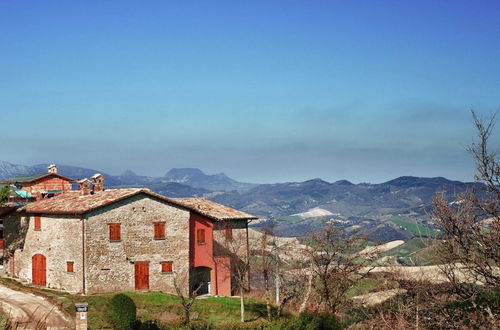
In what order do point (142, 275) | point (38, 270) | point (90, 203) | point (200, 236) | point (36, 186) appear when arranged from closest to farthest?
point (90, 203) → point (142, 275) → point (38, 270) → point (200, 236) → point (36, 186)

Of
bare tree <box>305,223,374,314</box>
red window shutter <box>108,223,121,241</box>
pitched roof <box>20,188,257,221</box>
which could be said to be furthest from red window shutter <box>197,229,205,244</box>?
bare tree <box>305,223,374,314</box>

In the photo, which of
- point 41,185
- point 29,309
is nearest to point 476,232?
point 29,309

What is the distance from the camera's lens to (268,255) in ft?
178

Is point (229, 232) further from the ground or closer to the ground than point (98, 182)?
closer to the ground

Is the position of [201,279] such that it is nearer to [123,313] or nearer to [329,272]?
[329,272]

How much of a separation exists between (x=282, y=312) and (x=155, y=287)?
1007 centimetres

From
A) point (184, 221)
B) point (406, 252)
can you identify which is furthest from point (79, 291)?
point (406, 252)

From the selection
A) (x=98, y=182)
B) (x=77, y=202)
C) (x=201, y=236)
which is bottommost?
(x=201, y=236)

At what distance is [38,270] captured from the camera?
159ft

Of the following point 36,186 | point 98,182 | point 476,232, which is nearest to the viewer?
point 476,232

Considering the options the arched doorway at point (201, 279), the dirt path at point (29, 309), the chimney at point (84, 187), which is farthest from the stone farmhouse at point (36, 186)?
the arched doorway at point (201, 279)

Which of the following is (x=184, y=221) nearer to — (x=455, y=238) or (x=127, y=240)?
(x=127, y=240)

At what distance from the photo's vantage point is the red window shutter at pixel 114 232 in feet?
152

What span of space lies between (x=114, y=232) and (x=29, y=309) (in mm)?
9868
